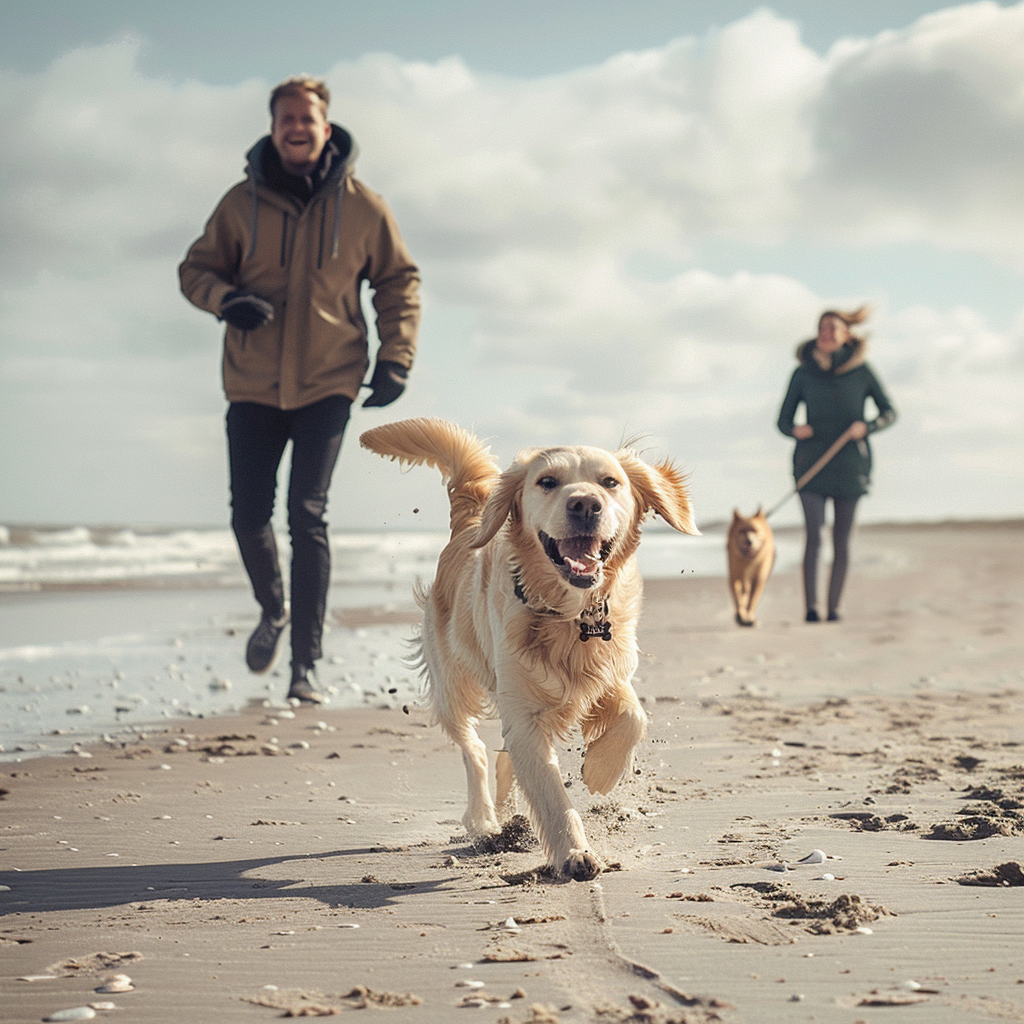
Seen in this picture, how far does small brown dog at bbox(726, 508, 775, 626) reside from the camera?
10961mm

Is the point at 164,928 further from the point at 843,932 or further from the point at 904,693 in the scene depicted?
the point at 904,693

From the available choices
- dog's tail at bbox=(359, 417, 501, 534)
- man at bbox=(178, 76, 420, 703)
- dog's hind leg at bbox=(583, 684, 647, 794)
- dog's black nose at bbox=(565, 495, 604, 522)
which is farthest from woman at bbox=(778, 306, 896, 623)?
A: dog's black nose at bbox=(565, 495, 604, 522)

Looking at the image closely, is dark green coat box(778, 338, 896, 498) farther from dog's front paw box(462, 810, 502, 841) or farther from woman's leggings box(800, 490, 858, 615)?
dog's front paw box(462, 810, 502, 841)

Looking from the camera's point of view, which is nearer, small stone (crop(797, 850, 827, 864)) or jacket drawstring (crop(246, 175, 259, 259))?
small stone (crop(797, 850, 827, 864))

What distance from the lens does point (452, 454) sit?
473 centimetres

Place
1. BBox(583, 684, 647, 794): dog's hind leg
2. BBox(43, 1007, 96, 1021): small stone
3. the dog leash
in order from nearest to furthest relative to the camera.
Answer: BBox(43, 1007, 96, 1021): small stone → BBox(583, 684, 647, 794): dog's hind leg → the dog leash

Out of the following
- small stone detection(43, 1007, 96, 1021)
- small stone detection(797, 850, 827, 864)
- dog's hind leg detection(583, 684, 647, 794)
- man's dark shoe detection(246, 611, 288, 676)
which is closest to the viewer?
small stone detection(43, 1007, 96, 1021)

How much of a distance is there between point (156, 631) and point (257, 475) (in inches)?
181

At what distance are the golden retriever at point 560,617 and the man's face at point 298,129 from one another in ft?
9.11

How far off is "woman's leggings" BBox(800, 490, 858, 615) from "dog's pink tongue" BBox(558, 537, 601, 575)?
7544mm

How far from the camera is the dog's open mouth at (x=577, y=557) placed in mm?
3549

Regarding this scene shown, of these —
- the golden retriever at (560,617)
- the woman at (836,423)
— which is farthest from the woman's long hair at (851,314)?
the golden retriever at (560,617)

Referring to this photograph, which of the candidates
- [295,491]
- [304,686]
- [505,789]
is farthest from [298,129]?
[505,789]

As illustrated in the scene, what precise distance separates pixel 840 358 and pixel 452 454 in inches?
279
